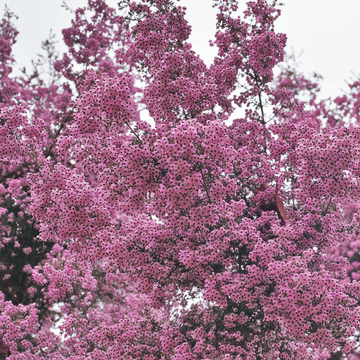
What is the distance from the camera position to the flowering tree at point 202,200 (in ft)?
18.0

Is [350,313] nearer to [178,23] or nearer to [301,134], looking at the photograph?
[301,134]

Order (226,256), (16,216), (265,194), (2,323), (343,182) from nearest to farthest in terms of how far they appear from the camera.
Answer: (343,182) < (226,256) < (265,194) < (2,323) < (16,216)

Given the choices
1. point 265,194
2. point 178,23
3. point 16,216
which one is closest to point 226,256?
point 265,194

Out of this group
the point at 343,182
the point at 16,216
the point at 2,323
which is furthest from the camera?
the point at 16,216

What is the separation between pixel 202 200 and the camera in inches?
238

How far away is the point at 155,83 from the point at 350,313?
199 inches

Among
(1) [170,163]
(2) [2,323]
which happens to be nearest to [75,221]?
(1) [170,163]

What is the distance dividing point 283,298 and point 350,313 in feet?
4.70

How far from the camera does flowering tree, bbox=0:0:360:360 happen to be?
18.0ft

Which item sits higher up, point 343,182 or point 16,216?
point 16,216

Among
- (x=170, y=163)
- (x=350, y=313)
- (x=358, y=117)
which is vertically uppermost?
Answer: (x=358, y=117)

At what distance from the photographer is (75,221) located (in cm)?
575

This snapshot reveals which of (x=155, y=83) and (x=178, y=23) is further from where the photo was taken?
(x=178, y=23)

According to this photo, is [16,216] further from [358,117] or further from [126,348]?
[358,117]
